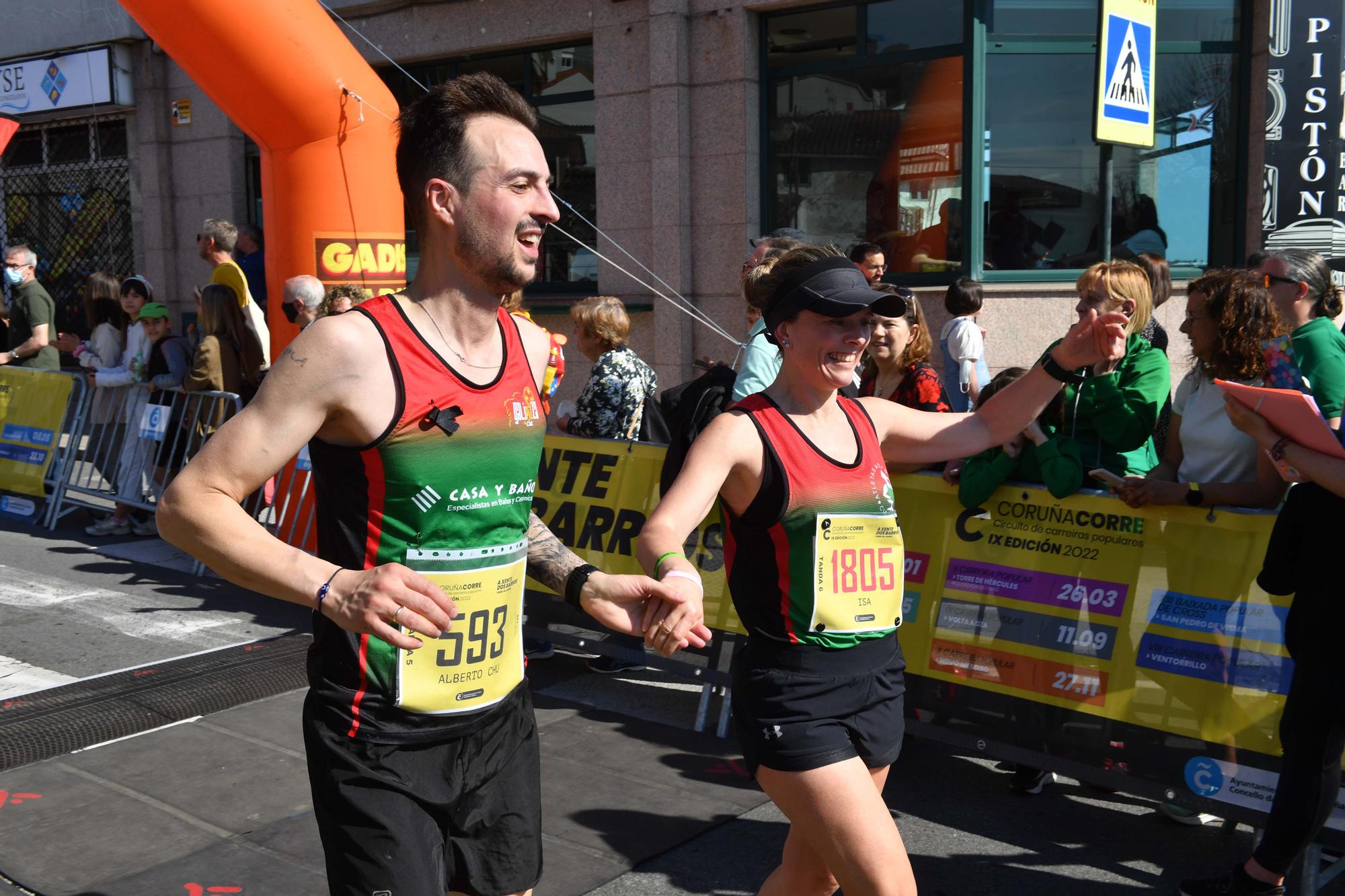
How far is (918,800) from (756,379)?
1.79 m

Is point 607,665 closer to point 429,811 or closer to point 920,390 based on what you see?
point 920,390

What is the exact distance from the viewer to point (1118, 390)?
464 centimetres

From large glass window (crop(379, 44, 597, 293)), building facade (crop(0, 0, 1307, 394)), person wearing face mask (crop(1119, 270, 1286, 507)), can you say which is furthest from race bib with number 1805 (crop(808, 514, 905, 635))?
large glass window (crop(379, 44, 597, 293))

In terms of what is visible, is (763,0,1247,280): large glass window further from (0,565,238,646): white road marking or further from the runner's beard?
the runner's beard

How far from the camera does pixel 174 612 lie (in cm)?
759

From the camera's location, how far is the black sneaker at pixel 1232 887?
3.79 m

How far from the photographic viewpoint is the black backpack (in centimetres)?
521

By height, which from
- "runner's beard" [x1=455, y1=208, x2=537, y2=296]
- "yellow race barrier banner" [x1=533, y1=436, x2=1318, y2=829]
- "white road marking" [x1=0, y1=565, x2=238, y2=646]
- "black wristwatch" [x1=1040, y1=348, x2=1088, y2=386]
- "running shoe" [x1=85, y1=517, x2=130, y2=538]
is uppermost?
"runner's beard" [x1=455, y1=208, x2=537, y2=296]

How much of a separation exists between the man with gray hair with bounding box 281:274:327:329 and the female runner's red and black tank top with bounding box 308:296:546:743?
543 centimetres

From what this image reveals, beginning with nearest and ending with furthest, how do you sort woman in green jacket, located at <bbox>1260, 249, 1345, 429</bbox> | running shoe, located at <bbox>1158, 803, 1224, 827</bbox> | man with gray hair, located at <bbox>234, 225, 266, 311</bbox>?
woman in green jacket, located at <bbox>1260, 249, 1345, 429</bbox> < running shoe, located at <bbox>1158, 803, 1224, 827</bbox> < man with gray hair, located at <bbox>234, 225, 266, 311</bbox>

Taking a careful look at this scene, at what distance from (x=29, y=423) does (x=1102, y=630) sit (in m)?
8.98

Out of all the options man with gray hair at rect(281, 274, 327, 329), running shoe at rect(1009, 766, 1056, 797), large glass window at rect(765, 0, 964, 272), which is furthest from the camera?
large glass window at rect(765, 0, 964, 272)

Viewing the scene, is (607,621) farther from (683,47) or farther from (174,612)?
(683,47)

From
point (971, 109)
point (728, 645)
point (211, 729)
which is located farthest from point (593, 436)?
point (971, 109)
